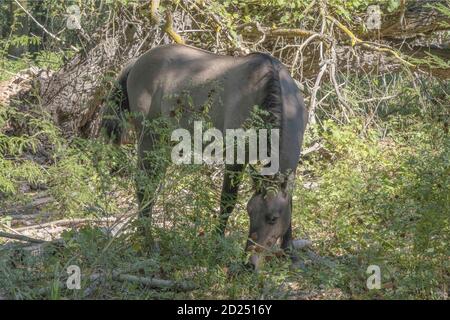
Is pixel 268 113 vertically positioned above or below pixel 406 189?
above

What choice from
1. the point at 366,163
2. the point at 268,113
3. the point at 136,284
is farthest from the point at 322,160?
the point at 136,284

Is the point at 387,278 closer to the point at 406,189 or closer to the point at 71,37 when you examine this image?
the point at 406,189

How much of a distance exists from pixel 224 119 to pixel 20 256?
2184 millimetres

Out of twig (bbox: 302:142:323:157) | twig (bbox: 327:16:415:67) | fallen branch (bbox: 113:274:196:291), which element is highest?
twig (bbox: 327:16:415:67)

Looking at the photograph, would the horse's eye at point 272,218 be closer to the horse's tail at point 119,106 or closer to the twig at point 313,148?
the horse's tail at point 119,106

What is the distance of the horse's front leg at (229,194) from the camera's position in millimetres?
5879

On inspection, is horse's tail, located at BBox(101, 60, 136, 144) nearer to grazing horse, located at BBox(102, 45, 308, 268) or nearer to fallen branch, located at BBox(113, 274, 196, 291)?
grazing horse, located at BBox(102, 45, 308, 268)

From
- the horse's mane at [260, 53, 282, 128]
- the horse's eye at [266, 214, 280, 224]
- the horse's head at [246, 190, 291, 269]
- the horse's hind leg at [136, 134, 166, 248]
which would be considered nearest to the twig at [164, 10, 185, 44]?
the horse's mane at [260, 53, 282, 128]

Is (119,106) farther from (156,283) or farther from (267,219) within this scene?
(156,283)

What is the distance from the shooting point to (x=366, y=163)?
8.38 meters

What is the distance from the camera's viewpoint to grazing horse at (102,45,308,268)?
582 centimetres

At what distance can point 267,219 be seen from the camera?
18.9ft
